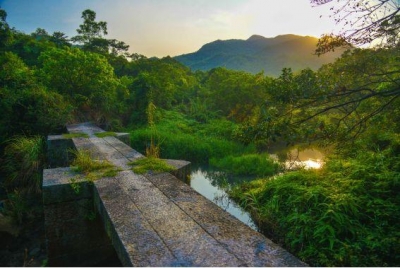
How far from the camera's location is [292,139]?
165 inches

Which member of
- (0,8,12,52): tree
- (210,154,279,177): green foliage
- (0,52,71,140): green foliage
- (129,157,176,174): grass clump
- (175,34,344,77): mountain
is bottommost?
(210,154,279,177): green foliage

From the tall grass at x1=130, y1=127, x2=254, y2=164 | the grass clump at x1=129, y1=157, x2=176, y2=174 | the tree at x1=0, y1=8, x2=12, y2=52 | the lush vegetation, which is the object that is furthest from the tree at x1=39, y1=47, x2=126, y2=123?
the tree at x1=0, y1=8, x2=12, y2=52

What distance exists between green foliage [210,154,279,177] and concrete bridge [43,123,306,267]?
507cm

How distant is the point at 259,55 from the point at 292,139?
361 feet

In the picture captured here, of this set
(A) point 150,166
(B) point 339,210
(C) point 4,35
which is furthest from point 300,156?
(C) point 4,35

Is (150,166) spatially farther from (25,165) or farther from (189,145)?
(189,145)

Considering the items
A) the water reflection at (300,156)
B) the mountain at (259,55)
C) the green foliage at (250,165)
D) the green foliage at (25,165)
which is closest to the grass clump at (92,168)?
the green foliage at (25,165)

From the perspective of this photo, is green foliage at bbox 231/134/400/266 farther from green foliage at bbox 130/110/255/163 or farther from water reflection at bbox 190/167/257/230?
green foliage at bbox 130/110/255/163

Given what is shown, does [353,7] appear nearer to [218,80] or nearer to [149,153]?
[149,153]

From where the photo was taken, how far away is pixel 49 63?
13438 mm

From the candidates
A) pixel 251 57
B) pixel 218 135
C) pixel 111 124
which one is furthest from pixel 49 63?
pixel 251 57

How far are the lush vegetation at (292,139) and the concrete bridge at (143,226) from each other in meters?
1.08

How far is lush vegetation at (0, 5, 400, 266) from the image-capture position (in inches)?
163

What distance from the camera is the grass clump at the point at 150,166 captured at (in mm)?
5328
